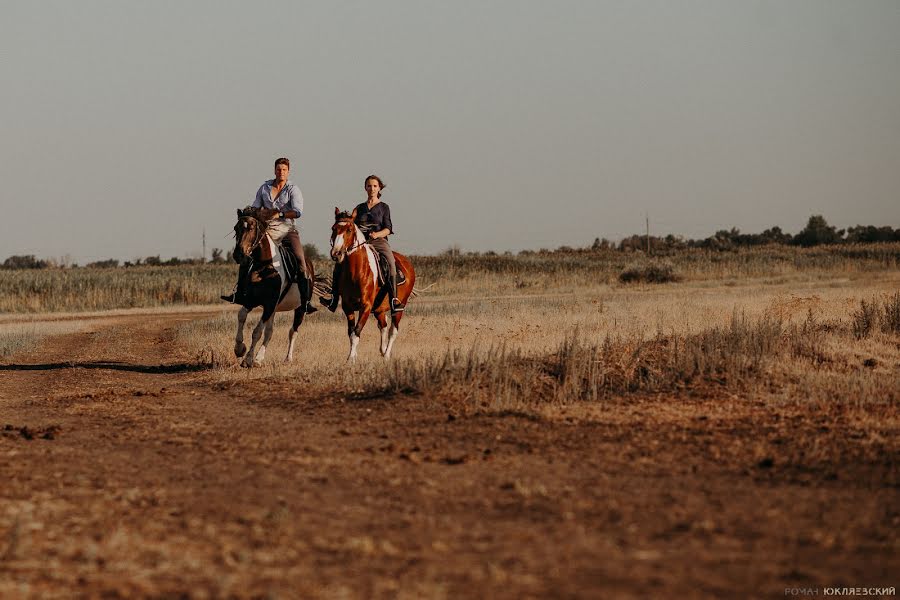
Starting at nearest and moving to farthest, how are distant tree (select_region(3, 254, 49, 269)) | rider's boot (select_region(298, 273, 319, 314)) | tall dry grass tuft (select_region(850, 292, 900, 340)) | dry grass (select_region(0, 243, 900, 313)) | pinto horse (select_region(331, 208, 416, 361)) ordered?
pinto horse (select_region(331, 208, 416, 361))
tall dry grass tuft (select_region(850, 292, 900, 340))
rider's boot (select_region(298, 273, 319, 314))
dry grass (select_region(0, 243, 900, 313))
distant tree (select_region(3, 254, 49, 269))

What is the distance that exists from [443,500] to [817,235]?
95.4 m

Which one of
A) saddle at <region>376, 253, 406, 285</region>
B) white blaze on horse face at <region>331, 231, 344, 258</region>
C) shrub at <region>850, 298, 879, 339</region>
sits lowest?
shrub at <region>850, 298, 879, 339</region>

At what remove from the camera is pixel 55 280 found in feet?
165

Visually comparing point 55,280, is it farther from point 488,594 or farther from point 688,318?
point 488,594

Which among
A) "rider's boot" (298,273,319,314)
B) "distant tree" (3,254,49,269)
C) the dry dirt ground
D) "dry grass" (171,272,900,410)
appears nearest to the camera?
the dry dirt ground

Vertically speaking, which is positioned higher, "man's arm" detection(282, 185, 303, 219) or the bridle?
"man's arm" detection(282, 185, 303, 219)

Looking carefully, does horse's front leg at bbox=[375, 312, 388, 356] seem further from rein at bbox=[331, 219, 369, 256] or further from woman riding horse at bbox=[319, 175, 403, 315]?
rein at bbox=[331, 219, 369, 256]

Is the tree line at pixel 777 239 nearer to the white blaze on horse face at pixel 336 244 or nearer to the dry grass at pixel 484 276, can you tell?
the dry grass at pixel 484 276

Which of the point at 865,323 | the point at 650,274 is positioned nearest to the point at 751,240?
the point at 650,274

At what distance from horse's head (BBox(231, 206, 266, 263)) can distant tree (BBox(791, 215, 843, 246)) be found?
86663 mm

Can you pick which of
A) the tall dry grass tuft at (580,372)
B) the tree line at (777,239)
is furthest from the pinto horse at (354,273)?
the tree line at (777,239)

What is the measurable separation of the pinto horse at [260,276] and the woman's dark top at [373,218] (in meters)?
1.13

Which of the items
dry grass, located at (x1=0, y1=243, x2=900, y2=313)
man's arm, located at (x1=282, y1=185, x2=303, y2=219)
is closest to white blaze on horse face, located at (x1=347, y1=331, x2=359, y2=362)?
man's arm, located at (x1=282, y1=185, x2=303, y2=219)

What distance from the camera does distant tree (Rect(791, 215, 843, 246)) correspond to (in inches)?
3812
